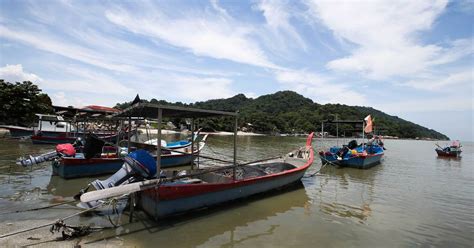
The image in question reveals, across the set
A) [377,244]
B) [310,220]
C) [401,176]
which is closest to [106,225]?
[310,220]

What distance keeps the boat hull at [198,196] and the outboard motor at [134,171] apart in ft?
1.62

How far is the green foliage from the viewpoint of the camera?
34506mm

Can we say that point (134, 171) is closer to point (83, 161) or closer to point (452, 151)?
point (83, 161)

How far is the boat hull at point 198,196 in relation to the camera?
7176 millimetres

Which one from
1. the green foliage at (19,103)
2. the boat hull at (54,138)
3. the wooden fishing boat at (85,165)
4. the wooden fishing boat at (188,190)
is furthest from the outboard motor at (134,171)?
the green foliage at (19,103)

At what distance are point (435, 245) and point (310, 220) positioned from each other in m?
2.98

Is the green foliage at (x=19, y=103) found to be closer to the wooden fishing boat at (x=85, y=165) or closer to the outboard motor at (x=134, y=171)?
the wooden fishing boat at (x=85, y=165)

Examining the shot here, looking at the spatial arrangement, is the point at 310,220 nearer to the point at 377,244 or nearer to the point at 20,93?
the point at 377,244

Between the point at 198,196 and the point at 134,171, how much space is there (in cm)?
181

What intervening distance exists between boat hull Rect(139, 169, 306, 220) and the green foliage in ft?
120

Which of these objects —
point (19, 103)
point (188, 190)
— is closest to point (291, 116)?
point (19, 103)

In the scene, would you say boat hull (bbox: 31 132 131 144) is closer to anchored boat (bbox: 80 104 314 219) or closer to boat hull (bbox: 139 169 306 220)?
anchored boat (bbox: 80 104 314 219)

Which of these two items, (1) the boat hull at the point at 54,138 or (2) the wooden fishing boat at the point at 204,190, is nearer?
(2) the wooden fishing boat at the point at 204,190

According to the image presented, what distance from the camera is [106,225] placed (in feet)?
22.6
